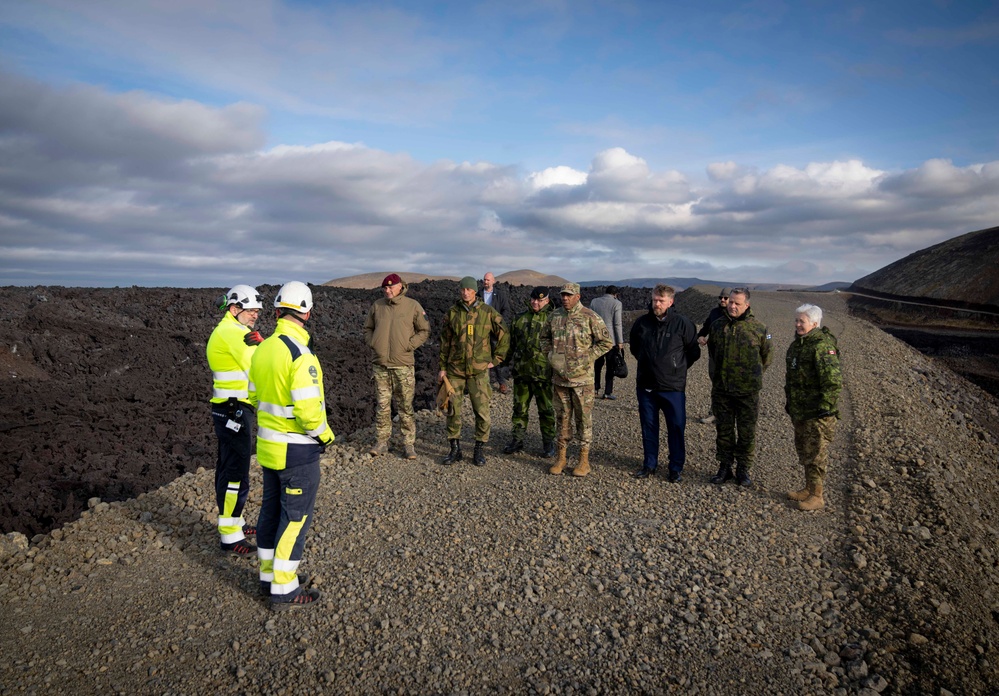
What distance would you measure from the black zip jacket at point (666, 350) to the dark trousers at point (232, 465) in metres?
4.35

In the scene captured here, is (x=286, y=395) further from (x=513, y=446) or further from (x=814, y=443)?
(x=814, y=443)

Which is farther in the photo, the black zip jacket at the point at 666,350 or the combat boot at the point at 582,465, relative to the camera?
the combat boot at the point at 582,465

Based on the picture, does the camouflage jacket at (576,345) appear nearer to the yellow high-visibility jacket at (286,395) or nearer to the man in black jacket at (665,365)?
the man in black jacket at (665,365)

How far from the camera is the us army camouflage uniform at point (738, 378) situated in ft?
22.2

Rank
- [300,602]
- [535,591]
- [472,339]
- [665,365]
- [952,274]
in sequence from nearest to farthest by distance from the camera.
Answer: [300,602], [535,591], [665,365], [472,339], [952,274]

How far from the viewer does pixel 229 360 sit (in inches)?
211

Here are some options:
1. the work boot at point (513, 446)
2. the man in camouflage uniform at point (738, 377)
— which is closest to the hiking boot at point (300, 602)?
the work boot at point (513, 446)

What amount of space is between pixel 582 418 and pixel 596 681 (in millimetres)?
3574

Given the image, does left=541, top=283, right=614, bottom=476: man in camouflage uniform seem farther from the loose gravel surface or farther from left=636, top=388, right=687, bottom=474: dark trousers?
the loose gravel surface

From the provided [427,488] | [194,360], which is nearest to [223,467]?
[427,488]

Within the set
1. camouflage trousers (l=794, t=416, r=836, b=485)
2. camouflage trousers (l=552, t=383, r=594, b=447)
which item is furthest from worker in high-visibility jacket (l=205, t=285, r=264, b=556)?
camouflage trousers (l=794, t=416, r=836, b=485)

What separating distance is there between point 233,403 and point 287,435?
1285mm

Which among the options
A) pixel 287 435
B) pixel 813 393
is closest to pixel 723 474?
pixel 813 393

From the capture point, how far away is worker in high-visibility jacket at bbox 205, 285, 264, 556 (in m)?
5.35
